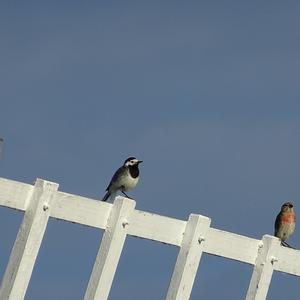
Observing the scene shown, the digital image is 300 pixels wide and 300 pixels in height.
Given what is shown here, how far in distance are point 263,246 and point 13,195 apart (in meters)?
2.81

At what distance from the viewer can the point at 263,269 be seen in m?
11.0

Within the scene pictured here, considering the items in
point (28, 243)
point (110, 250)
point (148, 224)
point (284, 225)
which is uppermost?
point (284, 225)

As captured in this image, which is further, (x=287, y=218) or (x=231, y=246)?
(x=287, y=218)

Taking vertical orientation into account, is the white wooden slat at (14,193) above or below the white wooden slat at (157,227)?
below

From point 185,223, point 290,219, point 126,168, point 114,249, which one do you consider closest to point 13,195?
point 114,249

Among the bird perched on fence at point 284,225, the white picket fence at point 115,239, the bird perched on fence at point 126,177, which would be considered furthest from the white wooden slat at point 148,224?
the bird perched on fence at point 126,177

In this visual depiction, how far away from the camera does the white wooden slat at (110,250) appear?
9.70 meters

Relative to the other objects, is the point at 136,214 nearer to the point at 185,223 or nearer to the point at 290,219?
the point at 185,223

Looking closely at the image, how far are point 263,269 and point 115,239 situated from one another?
184 cm

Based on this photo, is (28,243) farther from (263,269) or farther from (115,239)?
(263,269)

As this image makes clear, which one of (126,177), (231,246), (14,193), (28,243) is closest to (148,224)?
(231,246)

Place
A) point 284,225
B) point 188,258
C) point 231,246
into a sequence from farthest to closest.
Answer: point 284,225
point 231,246
point 188,258

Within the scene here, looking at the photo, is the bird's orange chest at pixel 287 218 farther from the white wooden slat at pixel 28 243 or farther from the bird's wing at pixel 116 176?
the white wooden slat at pixel 28 243

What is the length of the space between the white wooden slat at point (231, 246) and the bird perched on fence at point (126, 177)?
687 centimetres
